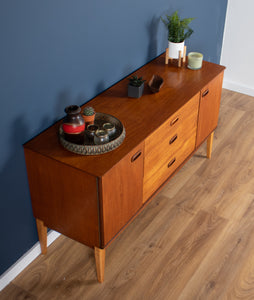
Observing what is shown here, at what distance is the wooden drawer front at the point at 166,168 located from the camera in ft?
7.78

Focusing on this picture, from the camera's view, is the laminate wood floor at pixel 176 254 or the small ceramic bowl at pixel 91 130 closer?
the small ceramic bowl at pixel 91 130

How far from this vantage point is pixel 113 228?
2133 millimetres

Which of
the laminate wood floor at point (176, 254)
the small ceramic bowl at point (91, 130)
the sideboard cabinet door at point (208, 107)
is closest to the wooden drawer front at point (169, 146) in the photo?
the sideboard cabinet door at point (208, 107)

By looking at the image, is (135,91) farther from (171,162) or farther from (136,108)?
(171,162)

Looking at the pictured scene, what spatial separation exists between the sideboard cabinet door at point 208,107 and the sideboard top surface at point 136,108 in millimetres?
55

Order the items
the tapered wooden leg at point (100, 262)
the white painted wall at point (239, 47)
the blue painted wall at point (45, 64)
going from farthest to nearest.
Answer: the white painted wall at point (239, 47) → the tapered wooden leg at point (100, 262) → the blue painted wall at point (45, 64)

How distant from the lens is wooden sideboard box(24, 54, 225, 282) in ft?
6.38

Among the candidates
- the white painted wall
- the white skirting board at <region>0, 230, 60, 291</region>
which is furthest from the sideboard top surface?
the white painted wall

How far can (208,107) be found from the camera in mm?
2840

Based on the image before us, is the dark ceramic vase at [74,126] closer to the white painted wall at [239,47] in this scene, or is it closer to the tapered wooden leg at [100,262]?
the tapered wooden leg at [100,262]

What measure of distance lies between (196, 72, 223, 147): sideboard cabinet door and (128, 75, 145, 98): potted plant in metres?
0.43

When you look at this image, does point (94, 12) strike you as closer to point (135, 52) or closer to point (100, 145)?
point (135, 52)

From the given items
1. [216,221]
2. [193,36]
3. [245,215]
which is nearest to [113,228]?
[216,221]

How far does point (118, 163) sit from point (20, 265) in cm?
89
